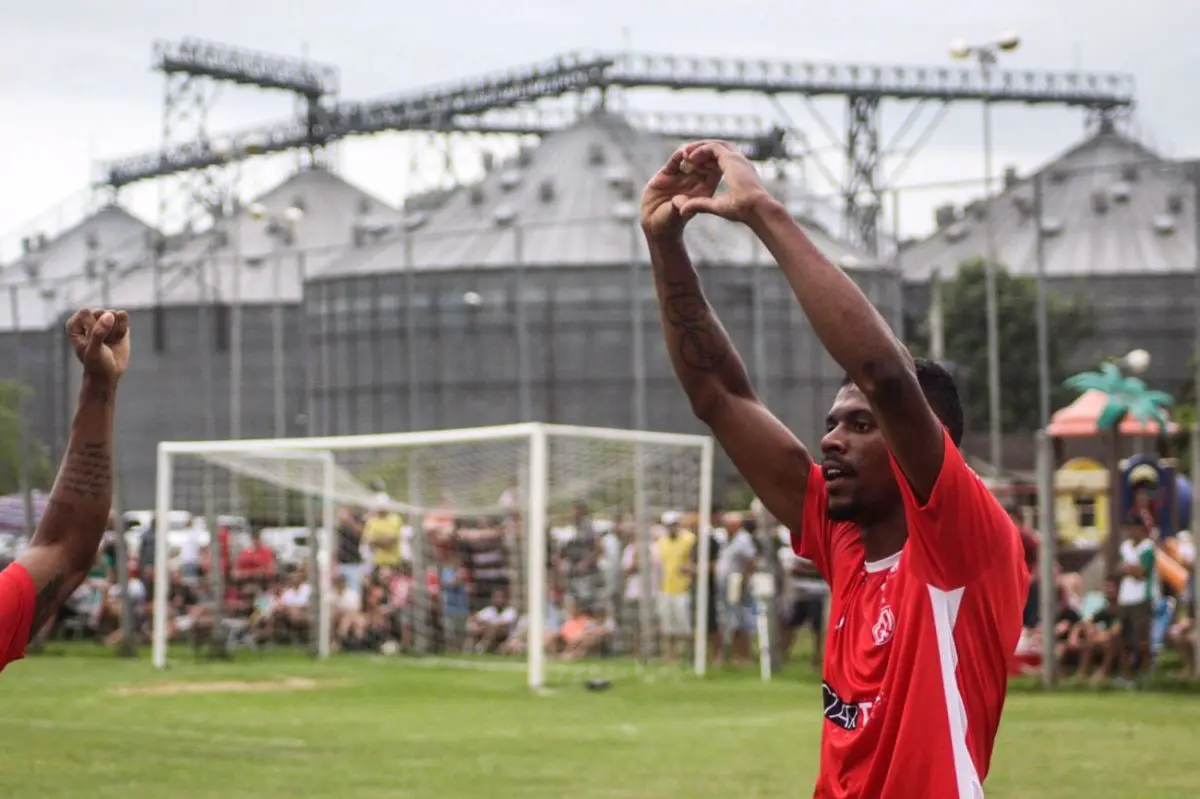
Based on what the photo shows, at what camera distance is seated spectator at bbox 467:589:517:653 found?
25.3 meters

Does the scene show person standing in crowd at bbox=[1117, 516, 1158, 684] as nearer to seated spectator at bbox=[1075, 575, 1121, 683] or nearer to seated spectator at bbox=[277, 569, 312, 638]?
seated spectator at bbox=[1075, 575, 1121, 683]

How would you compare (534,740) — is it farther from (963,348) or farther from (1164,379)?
(963,348)

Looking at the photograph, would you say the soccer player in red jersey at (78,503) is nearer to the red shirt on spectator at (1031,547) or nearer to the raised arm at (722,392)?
the raised arm at (722,392)

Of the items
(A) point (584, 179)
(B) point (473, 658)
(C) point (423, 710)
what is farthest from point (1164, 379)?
(C) point (423, 710)

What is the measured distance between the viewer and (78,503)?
4160mm

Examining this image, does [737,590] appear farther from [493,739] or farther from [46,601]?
[46,601]

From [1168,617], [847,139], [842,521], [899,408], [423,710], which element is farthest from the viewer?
[847,139]

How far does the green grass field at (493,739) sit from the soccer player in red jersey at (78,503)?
720 cm

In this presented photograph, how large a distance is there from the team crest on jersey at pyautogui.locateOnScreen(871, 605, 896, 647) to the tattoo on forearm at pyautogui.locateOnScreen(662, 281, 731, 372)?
86 centimetres

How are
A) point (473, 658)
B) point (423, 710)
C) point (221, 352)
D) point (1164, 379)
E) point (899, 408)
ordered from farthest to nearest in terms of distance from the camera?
point (221, 352) < point (1164, 379) < point (473, 658) < point (423, 710) < point (899, 408)

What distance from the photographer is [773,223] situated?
3.59 meters

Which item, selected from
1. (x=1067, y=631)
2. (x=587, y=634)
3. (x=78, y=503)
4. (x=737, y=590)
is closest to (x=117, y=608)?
(x=587, y=634)

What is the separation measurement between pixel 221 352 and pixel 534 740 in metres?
36.8

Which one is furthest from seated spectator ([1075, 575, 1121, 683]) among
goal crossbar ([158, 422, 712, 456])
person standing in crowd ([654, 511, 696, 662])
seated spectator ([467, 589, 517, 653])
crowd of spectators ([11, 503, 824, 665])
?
seated spectator ([467, 589, 517, 653])
